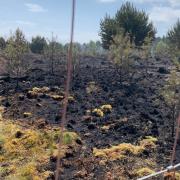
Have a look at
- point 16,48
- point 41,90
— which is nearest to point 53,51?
point 16,48

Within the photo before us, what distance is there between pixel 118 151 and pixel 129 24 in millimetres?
34168

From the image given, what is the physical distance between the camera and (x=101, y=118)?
18719 millimetres

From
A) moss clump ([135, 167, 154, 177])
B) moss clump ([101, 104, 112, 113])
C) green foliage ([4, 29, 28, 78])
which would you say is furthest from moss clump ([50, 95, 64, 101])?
moss clump ([135, 167, 154, 177])

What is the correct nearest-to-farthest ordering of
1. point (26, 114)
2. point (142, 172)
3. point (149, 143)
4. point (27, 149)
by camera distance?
1. point (142, 172)
2. point (27, 149)
3. point (149, 143)
4. point (26, 114)

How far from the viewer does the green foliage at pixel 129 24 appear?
46278 mm

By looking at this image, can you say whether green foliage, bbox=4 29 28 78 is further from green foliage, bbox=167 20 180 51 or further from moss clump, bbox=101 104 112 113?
green foliage, bbox=167 20 180 51

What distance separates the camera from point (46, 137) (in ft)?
49.9

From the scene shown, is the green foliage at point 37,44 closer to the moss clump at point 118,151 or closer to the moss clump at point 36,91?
the moss clump at point 36,91

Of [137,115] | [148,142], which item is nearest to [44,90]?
[137,115]

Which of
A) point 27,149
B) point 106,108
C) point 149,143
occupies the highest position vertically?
point 106,108

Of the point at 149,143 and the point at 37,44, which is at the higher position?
the point at 37,44

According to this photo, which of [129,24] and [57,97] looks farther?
[129,24]

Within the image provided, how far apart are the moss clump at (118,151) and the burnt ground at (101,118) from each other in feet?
1.11

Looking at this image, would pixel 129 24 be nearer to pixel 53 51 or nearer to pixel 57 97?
pixel 53 51
